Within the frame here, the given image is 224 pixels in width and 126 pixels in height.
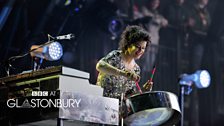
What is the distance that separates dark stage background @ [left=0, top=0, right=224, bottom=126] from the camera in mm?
4500

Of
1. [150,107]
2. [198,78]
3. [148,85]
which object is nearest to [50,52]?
[148,85]

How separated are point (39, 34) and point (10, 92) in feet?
7.62

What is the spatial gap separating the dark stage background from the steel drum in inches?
52.7

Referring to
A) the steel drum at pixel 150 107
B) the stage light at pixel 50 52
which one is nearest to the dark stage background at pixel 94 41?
the stage light at pixel 50 52

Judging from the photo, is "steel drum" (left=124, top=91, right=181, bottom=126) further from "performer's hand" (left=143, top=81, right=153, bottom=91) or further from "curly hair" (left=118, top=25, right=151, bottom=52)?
"curly hair" (left=118, top=25, right=151, bottom=52)

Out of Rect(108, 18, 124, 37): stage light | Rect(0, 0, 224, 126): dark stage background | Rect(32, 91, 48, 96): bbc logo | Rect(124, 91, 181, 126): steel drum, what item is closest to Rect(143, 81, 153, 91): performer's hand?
Rect(124, 91, 181, 126): steel drum

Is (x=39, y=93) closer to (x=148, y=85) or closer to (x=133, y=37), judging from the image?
(x=148, y=85)

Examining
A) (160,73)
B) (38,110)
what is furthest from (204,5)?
(38,110)

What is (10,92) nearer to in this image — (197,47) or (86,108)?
(86,108)

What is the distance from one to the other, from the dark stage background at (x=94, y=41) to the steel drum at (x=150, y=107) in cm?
134

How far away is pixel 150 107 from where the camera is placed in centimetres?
218

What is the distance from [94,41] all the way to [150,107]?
3244 mm

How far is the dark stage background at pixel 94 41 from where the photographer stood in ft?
14.8

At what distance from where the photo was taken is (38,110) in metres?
1.87
